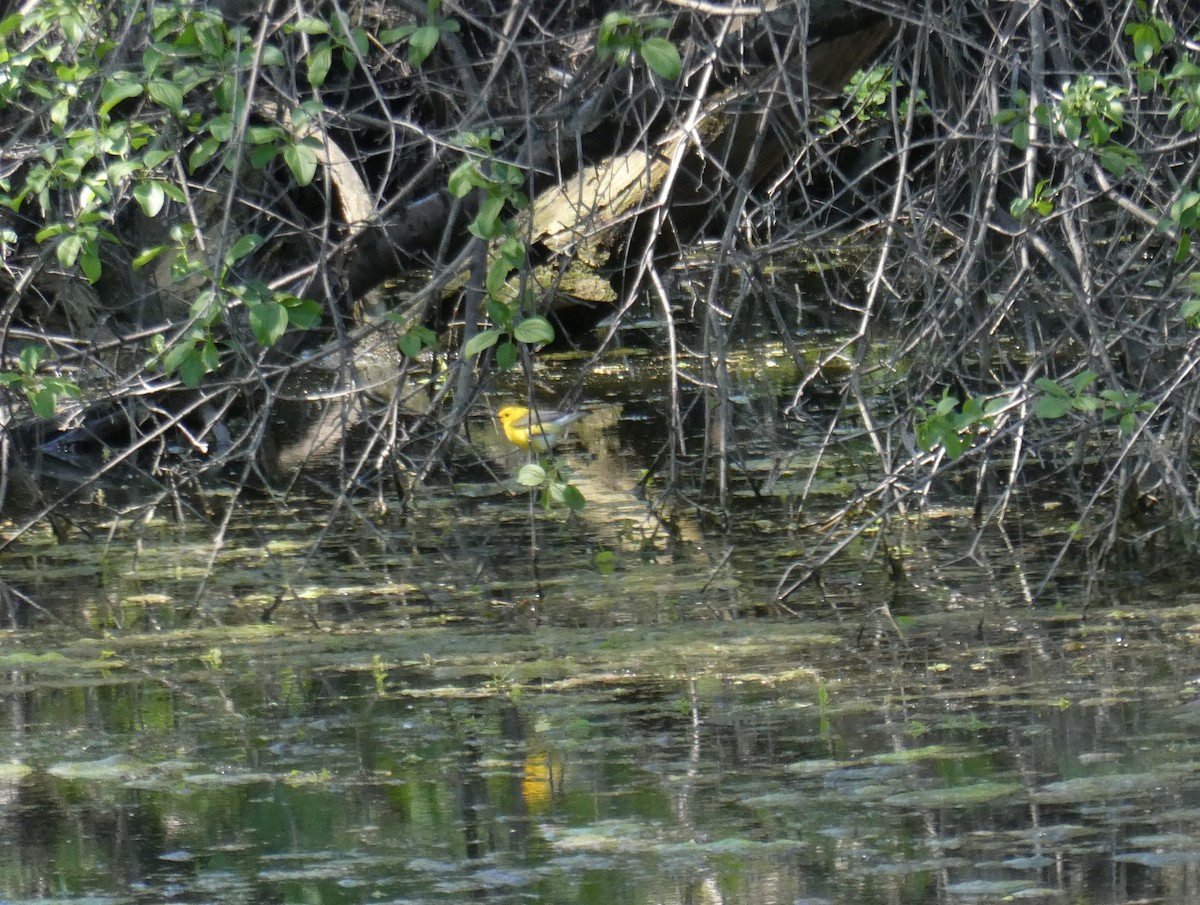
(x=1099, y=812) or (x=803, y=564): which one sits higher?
(x=803, y=564)

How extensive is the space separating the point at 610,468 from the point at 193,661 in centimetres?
318

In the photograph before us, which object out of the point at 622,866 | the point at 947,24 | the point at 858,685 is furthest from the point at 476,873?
the point at 947,24

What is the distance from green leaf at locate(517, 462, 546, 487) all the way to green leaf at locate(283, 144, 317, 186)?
79 centimetres

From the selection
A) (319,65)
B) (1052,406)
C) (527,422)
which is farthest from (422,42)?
(527,422)

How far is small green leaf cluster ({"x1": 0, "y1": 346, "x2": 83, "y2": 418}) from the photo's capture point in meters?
A: 5.03

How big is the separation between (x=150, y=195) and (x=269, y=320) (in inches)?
17.4

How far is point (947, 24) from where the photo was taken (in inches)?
204

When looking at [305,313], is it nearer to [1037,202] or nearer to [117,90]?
[117,90]

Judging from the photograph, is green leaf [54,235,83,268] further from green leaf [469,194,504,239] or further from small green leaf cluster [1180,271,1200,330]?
small green leaf cluster [1180,271,1200,330]

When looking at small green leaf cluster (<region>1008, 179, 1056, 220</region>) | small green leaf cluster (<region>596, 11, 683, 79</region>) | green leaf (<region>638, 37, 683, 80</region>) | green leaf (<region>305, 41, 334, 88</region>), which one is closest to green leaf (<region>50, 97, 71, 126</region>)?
green leaf (<region>305, 41, 334, 88</region>)

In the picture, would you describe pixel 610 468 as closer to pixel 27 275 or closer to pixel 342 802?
pixel 27 275

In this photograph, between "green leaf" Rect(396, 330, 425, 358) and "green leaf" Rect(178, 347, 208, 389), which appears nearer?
"green leaf" Rect(178, 347, 208, 389)

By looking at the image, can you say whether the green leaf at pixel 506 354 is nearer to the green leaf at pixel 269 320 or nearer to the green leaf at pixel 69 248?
the green leaf at pixel 269 320

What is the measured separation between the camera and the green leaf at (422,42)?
4.31 m
